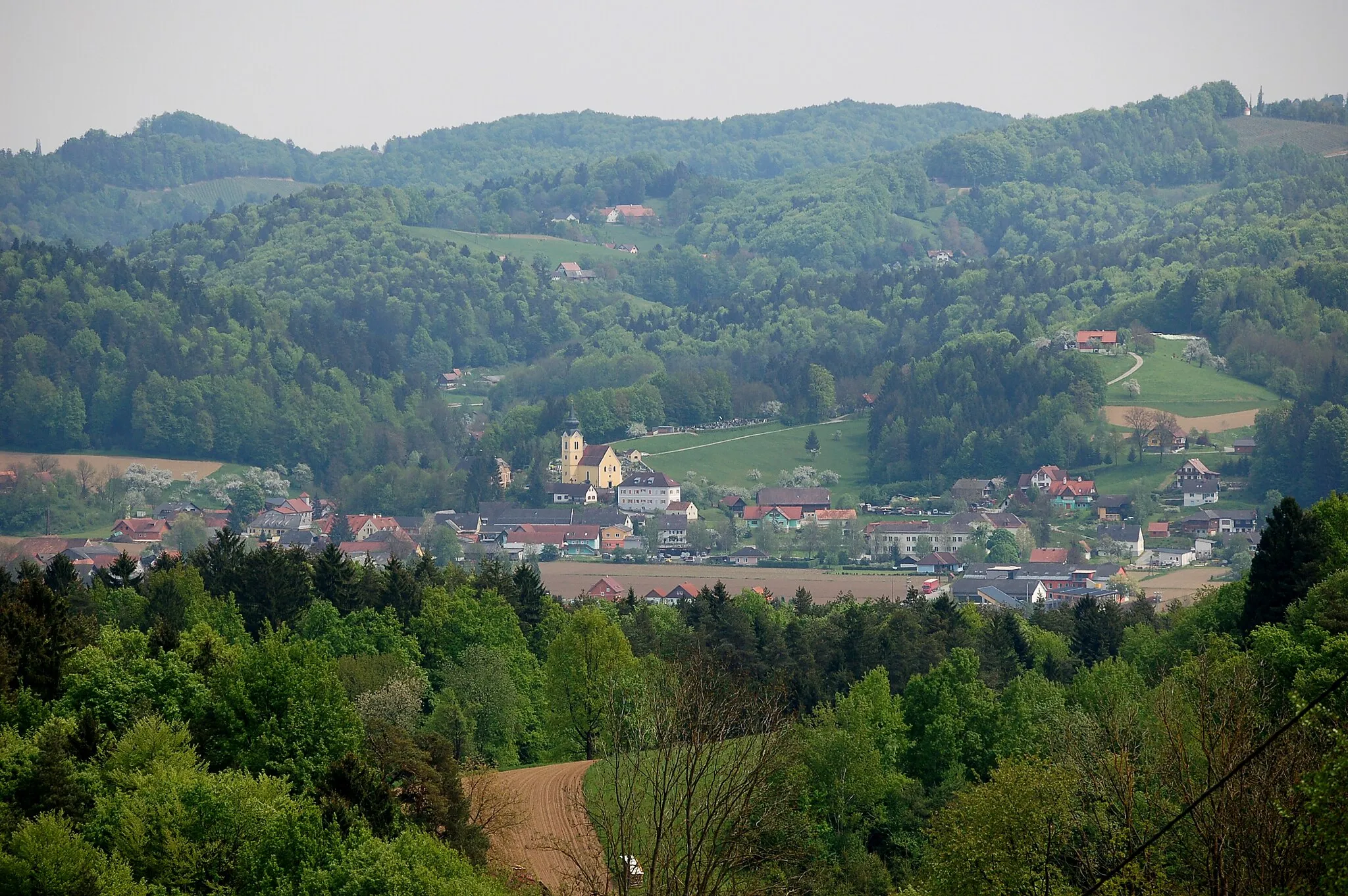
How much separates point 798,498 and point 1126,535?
3107cm

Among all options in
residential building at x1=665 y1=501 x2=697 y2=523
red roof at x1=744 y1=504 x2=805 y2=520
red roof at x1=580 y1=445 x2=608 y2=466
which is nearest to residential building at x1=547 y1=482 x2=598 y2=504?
red roof at x1=580 y1=445 x2=608 y2=466

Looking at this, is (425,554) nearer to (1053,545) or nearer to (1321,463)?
(1053,545)

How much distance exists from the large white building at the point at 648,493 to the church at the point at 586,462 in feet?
19.9

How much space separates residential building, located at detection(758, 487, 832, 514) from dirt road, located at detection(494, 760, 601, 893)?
113 meters

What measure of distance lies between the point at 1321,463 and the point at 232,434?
109 metres

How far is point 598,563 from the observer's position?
153 m

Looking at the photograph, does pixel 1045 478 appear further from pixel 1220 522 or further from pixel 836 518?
pixel 1220 522

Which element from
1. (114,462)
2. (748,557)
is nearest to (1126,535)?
(748,557)

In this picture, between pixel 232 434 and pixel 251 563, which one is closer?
pixel 251 563

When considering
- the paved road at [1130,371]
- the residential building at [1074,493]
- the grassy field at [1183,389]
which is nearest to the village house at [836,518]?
the residential building at [1074,493]

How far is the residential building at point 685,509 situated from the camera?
6348 inches

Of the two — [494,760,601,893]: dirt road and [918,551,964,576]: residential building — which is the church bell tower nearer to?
[918,551,964,576]: residential building

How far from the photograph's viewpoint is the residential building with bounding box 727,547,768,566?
490 feet

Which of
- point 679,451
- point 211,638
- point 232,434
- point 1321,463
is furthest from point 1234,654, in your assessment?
point 232,434
